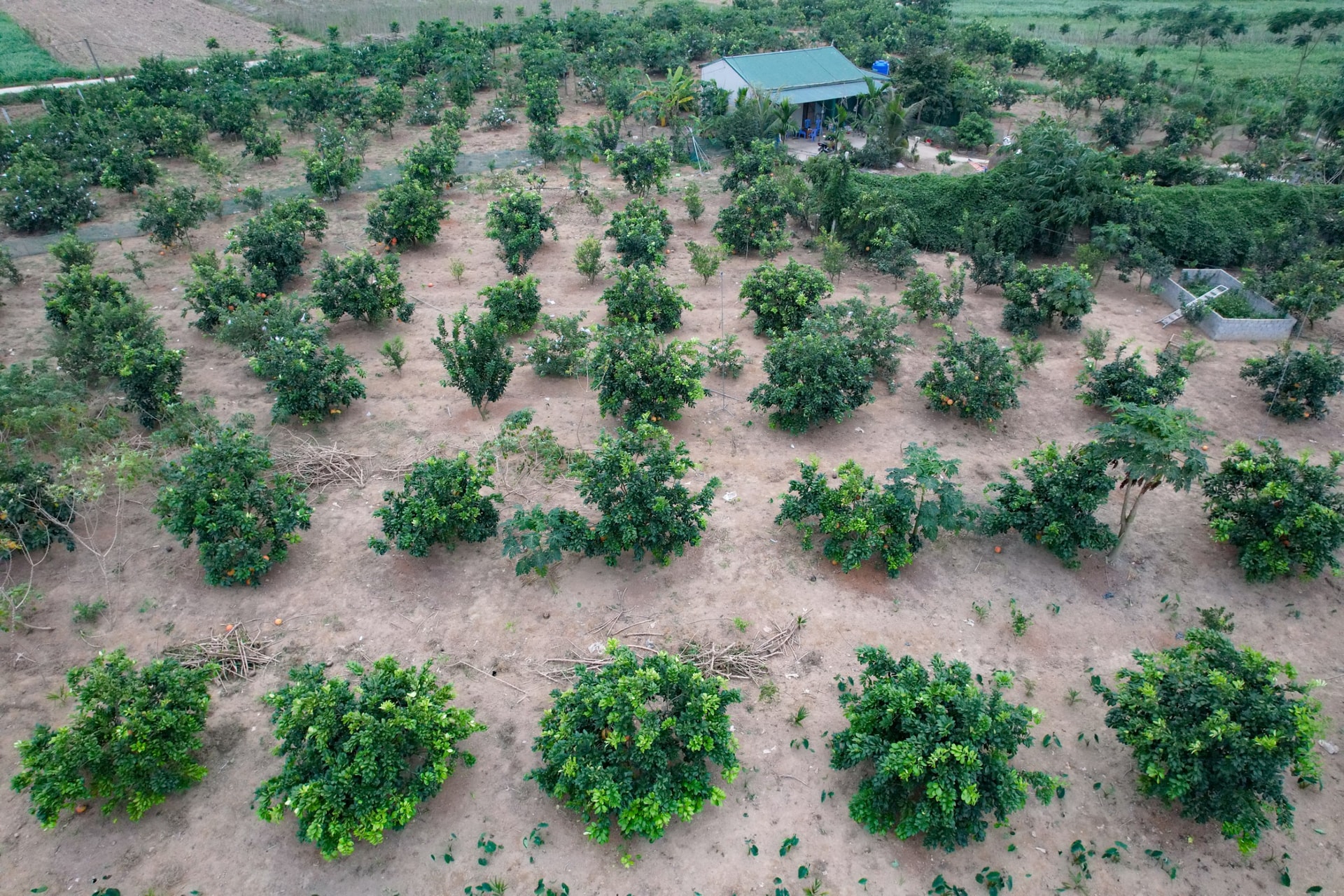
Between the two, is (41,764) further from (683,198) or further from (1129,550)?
(683,198)

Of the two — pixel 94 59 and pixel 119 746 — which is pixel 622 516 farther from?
pixel 94 59

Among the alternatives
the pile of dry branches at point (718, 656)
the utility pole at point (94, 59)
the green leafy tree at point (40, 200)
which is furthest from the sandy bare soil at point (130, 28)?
the pile of dry branches at point (718, 656)

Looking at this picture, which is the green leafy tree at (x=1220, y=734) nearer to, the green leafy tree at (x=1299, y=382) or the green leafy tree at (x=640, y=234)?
the green leafy tree at (x=1299, y=382)

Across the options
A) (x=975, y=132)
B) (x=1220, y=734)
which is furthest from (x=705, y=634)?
(x=975, y=132)

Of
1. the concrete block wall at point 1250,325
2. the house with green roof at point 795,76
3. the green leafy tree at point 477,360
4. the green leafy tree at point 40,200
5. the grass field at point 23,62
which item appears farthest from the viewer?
the grass field at point 23,62

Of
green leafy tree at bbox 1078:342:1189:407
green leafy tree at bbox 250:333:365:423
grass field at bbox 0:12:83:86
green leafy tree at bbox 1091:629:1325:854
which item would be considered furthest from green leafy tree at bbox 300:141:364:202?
green leafy tree at bbox 1091:629:1325:854

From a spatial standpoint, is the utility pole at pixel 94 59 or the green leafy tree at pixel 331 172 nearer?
the green leafy tree at pixel 331 172

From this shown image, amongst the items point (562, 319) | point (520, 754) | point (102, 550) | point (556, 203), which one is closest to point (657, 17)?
point (556, 203)
